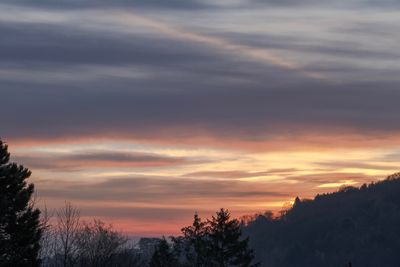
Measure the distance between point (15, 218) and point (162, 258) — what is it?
70.1 metres

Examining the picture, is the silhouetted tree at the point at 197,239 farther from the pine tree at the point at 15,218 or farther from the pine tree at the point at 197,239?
the pine tree at the point at 15,218

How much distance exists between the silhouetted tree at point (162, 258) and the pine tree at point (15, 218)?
6173 centimetres

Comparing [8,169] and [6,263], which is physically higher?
[8,169]

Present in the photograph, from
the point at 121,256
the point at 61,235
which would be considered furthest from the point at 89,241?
the point at 61,235

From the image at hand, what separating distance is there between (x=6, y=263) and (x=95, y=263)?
43508 mm

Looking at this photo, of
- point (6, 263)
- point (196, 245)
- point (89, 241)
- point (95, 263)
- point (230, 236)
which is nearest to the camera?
point (6, 263)

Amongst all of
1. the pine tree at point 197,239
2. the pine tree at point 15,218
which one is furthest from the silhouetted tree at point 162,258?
the pine tree at point 15,218

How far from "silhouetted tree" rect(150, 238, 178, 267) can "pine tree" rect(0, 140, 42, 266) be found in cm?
6173

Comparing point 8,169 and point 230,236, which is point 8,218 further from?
point 230,236

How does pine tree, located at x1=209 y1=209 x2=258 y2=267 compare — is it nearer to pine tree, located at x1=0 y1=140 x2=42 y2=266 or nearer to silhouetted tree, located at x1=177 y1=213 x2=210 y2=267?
silhouetted tree, located at x1=177 y1=213 x2=210 y2=267

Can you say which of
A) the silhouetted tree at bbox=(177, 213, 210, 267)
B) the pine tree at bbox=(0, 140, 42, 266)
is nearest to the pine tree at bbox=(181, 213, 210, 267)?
the silhouetted tree at bbox=(177, 213, 210, 267)

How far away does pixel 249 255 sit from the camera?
12100 centimetres

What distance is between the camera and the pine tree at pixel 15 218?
58844 mm

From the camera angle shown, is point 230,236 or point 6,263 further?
point 230,236
